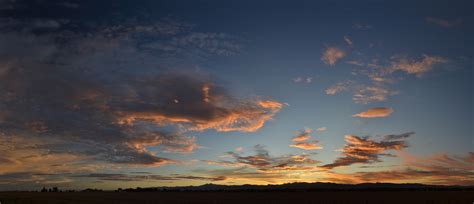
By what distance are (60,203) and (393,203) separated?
46499mm

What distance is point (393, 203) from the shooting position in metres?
60.3

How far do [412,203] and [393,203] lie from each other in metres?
2.65

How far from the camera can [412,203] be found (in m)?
60.2

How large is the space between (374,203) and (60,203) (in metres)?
43.7

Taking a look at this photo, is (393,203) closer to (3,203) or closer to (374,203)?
(374,203)

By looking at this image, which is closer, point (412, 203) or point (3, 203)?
point (3, 203)

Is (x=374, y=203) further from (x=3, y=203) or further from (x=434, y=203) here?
(x=3, y=203)

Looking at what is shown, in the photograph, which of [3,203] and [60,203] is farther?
[60,203]

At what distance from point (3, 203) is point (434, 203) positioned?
56.6 meters

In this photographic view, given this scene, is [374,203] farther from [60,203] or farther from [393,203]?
[60,203]

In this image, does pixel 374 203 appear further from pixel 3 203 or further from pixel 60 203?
pixel 3 203

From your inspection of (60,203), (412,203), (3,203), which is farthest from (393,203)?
(3,203)

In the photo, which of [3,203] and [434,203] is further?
[434,203]

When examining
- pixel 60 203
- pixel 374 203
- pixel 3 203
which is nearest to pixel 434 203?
pixel 374 203
